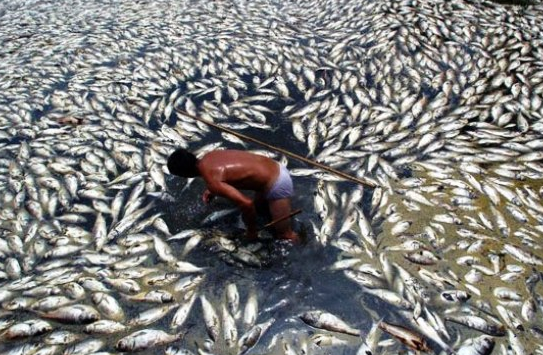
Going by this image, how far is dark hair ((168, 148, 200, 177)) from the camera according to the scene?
14.6ft

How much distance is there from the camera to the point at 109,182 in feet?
19.1

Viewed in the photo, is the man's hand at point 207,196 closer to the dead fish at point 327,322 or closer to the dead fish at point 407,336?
the dead fish at point 327,322

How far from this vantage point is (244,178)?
464 cm

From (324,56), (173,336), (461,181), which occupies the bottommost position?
(173,336)

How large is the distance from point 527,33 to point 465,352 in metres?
7.92

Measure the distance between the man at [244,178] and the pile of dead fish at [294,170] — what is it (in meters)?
0.51

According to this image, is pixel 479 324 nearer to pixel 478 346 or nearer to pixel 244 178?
pixel 478 346

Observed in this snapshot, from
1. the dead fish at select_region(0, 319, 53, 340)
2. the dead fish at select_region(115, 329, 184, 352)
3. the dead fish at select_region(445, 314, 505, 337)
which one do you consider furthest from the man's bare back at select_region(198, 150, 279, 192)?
the dead fish at select_region(445, 314, 505, 337)

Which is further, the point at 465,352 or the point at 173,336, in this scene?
the point at 173,336

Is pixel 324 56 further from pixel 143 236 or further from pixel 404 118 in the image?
pixel 143 236

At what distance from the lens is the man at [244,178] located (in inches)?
175

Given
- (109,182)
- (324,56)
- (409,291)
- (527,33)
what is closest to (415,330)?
(409,291)

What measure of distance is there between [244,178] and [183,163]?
Result: 672mm

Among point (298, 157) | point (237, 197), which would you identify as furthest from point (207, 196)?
point (298, 157)
